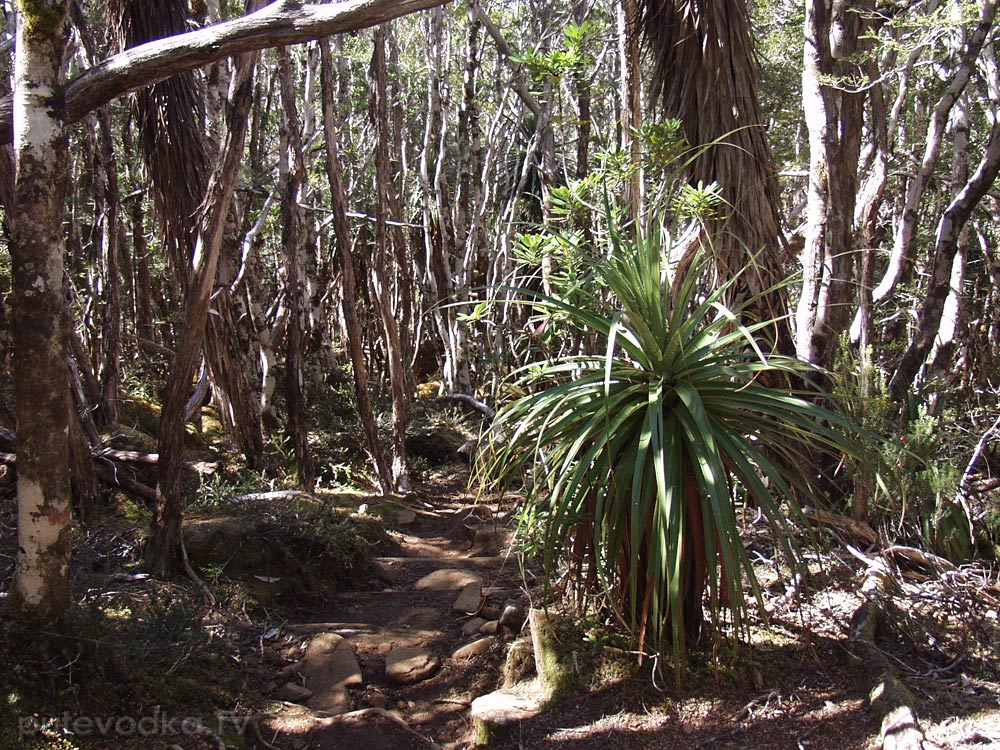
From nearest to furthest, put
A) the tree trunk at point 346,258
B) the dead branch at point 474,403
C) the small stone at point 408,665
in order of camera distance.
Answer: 1. the small stone at point 408,665
2. the tree trunk at point 346,258
3. the dead branch at point 474,403

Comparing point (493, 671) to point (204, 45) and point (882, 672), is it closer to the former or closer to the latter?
point (882, 672)

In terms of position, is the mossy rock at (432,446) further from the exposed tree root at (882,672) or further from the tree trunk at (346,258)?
the exposed tree root at (882,672)

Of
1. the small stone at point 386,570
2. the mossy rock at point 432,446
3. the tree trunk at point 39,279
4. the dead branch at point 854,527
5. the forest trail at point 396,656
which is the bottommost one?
the mossy rock at point 432,446

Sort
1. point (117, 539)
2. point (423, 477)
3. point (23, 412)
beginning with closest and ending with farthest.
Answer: point (23, 412), point (117, 539), point (423, 477)

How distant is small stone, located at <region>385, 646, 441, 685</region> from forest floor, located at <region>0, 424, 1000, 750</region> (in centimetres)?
1

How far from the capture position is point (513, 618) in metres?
4.61

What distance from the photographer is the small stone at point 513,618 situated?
460 cm

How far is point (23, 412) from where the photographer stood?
120 inches

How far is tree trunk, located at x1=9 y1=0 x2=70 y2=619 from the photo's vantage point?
3.01m

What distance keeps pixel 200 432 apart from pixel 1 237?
123 inches

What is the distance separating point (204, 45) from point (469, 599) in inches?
144

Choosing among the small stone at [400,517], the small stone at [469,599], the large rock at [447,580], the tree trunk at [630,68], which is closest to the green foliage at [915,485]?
the tree trunk at [630,68]

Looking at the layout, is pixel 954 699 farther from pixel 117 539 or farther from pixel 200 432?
pixel 200 432

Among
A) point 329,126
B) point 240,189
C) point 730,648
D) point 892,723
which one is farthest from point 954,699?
point 240,189
